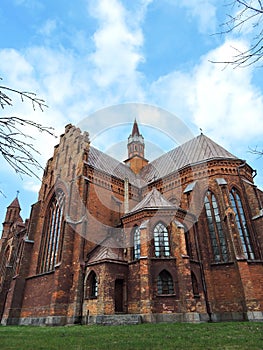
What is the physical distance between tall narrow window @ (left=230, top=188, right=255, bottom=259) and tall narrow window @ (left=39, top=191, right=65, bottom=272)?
13.4 meters

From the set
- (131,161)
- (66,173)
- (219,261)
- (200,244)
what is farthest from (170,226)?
(131,161)

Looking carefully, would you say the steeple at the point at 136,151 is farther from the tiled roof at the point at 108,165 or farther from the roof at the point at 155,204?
the roof at the point at 155,204

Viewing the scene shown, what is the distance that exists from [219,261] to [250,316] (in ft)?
12.7

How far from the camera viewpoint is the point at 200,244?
18.8 m

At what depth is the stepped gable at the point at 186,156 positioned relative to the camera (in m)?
23.6

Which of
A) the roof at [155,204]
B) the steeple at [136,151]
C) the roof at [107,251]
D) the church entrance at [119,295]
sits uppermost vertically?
the steeple at [136,151]

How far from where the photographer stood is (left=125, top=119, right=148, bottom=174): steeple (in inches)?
1438

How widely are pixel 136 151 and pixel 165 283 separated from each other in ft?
81.5

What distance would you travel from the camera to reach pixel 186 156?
2609 cm

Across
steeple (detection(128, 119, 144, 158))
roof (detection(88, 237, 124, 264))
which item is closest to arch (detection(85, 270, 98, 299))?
roof (detection(88, 237, 124, 264))

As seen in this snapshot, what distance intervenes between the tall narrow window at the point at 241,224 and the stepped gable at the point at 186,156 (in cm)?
364

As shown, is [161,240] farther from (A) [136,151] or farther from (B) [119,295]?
(A) [136,151]

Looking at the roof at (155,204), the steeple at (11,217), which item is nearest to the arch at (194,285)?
the roof at (155,204)

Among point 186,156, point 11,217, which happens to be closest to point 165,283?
point 186,156
